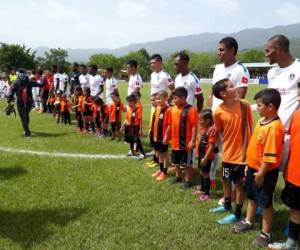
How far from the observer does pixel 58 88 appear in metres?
18.1

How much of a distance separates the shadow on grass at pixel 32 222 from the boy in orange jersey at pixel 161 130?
7.35 ft

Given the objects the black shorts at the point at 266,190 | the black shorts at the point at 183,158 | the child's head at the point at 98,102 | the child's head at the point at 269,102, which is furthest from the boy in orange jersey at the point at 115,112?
the child's head at the point at 269,102

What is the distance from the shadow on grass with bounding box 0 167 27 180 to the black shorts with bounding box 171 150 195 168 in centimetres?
312

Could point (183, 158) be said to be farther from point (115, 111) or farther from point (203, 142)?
point (115, 111)

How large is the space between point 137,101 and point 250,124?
15.8 feet

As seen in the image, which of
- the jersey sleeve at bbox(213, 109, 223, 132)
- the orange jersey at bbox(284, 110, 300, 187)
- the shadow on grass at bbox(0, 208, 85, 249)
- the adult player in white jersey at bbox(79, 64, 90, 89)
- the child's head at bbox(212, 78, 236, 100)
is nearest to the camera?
the orange jersey at bbox(284, 110, 300, 187)

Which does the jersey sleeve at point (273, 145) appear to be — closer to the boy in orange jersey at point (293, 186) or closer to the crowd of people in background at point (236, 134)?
the crowd of people in background at point (236, 134)

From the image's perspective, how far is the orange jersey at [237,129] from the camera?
5129 mm

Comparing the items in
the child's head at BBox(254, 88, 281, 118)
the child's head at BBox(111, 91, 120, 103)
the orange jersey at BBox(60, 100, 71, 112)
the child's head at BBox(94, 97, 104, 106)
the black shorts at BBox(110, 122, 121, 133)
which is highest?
the child's head at BBox(254, 88, 281, 118)

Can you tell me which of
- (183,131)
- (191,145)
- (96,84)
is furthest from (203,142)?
(96,84)

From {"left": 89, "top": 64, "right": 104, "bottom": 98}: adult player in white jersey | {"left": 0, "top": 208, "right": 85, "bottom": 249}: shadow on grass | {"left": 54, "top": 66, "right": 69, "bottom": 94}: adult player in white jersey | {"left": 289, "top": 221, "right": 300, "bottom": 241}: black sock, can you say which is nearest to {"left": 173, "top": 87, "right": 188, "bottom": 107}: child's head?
{"left": 0, "top": 208, "right": 85, "bottom": 249}: shadow on grass

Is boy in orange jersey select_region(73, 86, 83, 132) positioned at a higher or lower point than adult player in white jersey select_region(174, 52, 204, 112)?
lower

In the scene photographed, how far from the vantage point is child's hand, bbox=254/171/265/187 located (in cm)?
443

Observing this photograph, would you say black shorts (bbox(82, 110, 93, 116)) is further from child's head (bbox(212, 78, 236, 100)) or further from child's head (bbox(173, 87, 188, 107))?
child's head (bbox(212, 78, 236, 100))
